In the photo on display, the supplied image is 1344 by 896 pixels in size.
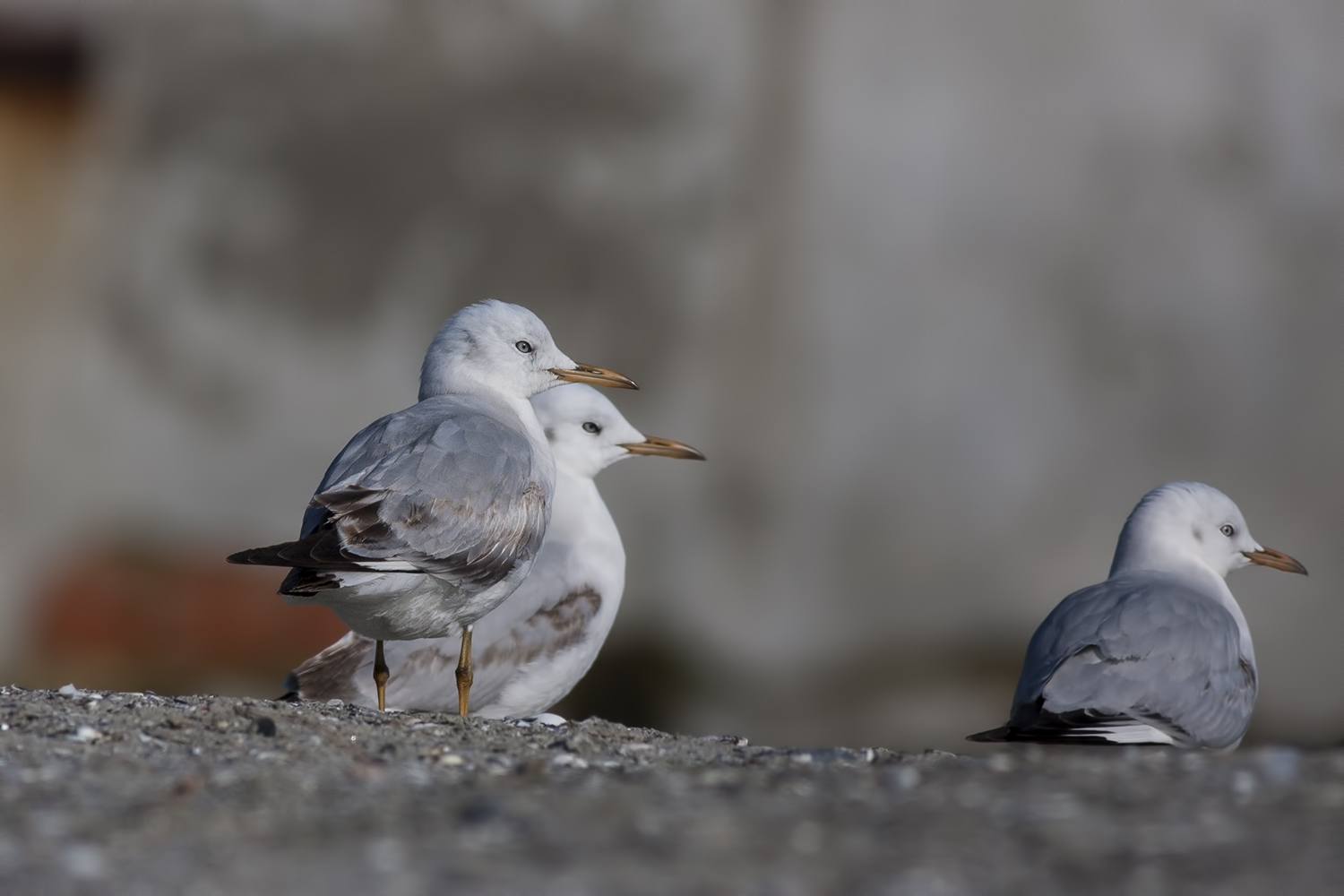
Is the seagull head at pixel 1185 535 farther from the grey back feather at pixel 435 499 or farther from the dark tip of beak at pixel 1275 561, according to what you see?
the grey back feather at pixel 435 499

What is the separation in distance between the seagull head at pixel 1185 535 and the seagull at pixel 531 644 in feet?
5.91

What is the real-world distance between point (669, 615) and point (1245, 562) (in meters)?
3.30

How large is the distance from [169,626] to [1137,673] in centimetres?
537

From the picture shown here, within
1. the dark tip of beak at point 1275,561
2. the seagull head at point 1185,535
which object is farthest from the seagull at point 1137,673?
the dark tip of beak at point 1275,561

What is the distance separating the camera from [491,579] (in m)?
3.96

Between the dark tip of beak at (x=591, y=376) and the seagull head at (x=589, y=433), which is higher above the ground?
the dark tip of beak at (x=591, y=376)

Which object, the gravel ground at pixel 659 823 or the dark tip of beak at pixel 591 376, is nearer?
the gravel ground at pixel 659 823

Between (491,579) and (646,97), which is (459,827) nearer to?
(491,579)

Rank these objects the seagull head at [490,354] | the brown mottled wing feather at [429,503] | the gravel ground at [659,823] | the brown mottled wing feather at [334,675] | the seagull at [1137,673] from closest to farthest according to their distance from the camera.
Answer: the gravel ground at [659,823]
the brown mottled wing feather at [429,503]
the seagull at [1137,673]
the seagull head at [490,354]
the brown mottled wing feather at [334,675]

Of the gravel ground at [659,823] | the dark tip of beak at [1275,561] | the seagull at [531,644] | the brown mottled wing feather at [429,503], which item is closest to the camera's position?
the gravel ground at [659,823]

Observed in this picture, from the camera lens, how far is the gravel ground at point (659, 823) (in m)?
1.94

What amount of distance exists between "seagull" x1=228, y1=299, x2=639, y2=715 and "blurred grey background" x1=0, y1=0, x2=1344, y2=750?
340 centimetres

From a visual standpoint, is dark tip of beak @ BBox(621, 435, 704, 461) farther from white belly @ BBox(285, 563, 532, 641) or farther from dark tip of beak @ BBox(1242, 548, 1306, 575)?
dark tip of beak @ BBox(1242, 548, 1306, 575)

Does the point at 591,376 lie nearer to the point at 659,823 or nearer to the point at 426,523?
the point at 426,523
